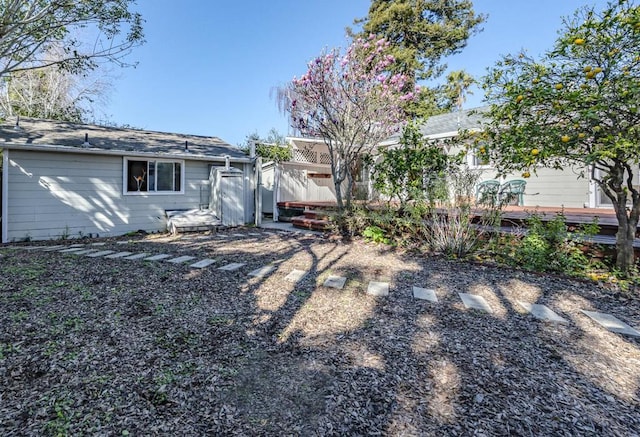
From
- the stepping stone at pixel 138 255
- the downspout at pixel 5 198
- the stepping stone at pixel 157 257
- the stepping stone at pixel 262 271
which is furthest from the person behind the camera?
the downspout at pixel 5 198

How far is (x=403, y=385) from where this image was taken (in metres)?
2.06

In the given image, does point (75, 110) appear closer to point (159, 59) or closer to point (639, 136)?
point (159, 59)

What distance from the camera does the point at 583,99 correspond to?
3.39m

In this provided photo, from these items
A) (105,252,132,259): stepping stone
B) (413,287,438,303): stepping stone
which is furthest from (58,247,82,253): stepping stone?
(413,287,438,303): stepping stone

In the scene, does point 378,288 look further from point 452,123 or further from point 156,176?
point 452,123

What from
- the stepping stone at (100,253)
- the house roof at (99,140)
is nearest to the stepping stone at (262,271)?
the stepping stone at (100,253)

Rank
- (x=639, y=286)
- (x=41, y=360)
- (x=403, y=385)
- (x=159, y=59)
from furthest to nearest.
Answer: (x=159, y=59), (x=639, y=286), (x=41, y=360), (x=403, y=385)

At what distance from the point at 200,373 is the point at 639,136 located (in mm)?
4663

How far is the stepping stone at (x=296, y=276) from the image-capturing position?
4270 millimetres

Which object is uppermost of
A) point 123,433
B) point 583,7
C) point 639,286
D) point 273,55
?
point 273,55

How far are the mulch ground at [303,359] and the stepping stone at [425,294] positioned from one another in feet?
0.48

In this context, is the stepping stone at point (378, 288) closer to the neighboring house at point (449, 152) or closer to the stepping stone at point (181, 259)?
the stepping stone at point (181, 259)

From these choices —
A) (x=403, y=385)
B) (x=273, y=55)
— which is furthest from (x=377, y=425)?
(x=273, y=55)

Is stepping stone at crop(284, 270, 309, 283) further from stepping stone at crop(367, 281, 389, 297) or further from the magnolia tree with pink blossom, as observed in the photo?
the magnolia tree with pink blossom
